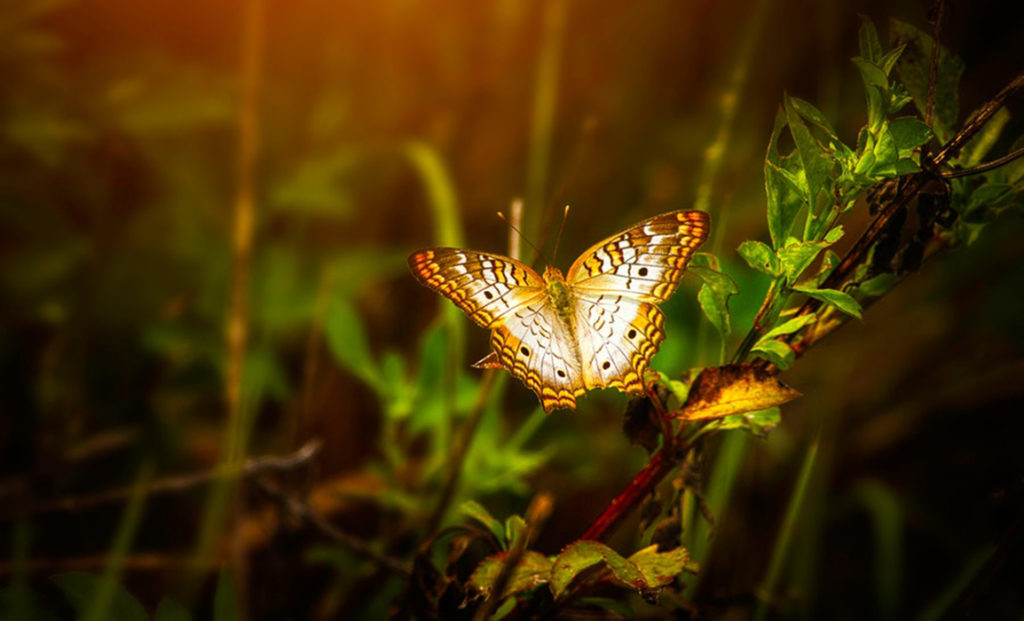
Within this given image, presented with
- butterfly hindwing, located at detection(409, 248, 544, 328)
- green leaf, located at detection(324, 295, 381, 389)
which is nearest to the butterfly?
butterfly hindwing, located at detection(409, 248, 544, 328)

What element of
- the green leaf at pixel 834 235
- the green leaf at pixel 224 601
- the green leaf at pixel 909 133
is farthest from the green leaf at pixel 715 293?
the green leaf at pixel 224 601

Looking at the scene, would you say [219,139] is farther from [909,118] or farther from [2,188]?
[909,118]

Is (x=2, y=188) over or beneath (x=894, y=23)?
beneath

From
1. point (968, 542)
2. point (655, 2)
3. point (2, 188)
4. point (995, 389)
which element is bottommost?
point (968, 542)

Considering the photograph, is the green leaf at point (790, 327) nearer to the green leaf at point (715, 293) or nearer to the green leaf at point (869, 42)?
the green leaf at point (715, 293)

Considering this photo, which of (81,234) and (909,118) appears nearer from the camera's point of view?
(909,118)

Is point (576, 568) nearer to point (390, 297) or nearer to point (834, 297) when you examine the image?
point (834, 297)

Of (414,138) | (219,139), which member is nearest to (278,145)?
(219,139)
